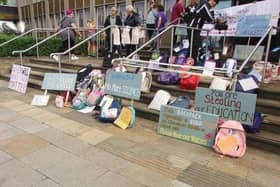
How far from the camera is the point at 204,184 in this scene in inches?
97.7

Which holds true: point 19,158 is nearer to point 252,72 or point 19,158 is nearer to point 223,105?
point 223,105

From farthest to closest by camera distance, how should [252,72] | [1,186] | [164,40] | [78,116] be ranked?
[164,40], [78,116], [252,72], [1,186]

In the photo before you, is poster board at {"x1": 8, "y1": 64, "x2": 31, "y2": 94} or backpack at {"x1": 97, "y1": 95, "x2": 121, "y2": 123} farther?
poster board at {"x1": 8, "y1": 64, "x2": 31, "y2": 94}

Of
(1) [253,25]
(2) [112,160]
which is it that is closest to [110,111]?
(2) [112,160]

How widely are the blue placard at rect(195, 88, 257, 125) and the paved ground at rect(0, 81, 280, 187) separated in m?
0.49

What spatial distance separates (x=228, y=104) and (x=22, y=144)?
2811 mm

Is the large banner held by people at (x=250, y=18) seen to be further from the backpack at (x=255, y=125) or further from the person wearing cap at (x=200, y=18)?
the backpack at (x=255, y=125)

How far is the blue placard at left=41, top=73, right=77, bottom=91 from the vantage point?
5.07 metres

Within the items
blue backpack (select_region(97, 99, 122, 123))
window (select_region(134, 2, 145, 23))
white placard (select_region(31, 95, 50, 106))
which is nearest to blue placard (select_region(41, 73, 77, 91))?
white placard (select_region(31, 95, 50, 106))

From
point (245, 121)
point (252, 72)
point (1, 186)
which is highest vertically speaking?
point (252, 72)

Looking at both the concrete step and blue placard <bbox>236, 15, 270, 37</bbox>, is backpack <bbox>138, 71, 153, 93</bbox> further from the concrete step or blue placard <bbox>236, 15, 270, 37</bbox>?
blue placard <bbox>236, 15, 270, 37</bbox>

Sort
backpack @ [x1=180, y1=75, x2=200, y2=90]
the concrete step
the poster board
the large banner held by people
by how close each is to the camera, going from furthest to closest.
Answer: the large banner held by people
the poster board
backpack @ [x1=180, y1=75, x2=200, y2=90]
the concrete step

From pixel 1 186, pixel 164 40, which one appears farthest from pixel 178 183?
pixel 164 40

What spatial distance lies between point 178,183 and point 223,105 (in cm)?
130
